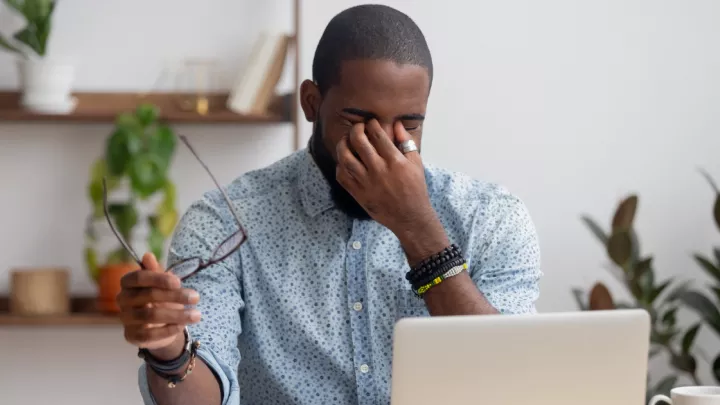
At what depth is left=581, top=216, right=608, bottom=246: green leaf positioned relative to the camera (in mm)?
2762

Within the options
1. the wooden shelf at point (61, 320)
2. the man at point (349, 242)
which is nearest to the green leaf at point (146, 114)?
the wooden shelf at point (61, 320)

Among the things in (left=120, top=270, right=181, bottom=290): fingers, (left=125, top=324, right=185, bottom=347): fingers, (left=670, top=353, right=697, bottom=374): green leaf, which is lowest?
(left=670, top=353, right=697, bottom=374): green leaf

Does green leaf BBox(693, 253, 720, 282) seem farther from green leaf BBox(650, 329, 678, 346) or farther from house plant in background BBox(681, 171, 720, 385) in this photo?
green leaf BBox(650, 329, 678, 346)

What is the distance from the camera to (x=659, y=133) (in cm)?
304

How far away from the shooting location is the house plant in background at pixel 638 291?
2.70m

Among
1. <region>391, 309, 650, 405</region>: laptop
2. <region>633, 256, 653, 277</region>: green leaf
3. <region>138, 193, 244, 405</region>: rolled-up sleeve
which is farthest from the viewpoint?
<region>633, 256, 653, 277</region>: green leaf

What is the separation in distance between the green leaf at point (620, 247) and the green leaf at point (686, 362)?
30 cm

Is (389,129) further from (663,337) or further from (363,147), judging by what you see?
(663,337)

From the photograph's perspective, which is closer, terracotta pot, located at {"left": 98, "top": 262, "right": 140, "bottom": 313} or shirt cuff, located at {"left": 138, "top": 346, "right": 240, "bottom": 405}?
shirt cuff, located at {"left": 138, "top": 346, "right": 240, "bottom": 405}

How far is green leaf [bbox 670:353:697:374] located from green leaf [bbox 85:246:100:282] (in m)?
1.58

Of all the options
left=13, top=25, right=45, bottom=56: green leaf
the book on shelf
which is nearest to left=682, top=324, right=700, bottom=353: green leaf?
the book on shelf

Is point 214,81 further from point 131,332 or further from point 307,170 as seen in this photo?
point 131,332

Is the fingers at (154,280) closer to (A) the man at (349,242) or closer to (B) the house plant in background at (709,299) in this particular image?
(A) the man at (349,242)

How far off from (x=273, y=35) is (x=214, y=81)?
0.24m
